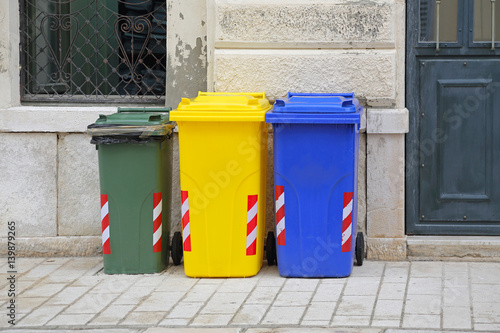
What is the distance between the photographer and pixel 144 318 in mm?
5273

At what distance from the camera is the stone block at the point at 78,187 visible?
7.11 meters

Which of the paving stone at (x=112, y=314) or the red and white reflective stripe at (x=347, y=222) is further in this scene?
the red and white reflective stripe at (x=347, y=222)

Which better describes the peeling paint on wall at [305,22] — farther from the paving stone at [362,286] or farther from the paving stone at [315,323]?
the paving stone at [315,323]

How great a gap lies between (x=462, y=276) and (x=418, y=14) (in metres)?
2.10

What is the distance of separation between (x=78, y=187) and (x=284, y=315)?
8.36 ft

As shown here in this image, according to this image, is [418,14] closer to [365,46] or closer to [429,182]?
[365,46]

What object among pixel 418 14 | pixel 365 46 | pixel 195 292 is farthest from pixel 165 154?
pixel 418 14

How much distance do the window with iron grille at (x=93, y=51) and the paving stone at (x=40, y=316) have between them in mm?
2310

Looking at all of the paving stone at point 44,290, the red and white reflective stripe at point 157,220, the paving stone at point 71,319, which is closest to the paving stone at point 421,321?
the paving stone at point 71,319

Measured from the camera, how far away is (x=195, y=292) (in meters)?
5.88

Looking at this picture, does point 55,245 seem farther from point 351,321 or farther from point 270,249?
point 351,321

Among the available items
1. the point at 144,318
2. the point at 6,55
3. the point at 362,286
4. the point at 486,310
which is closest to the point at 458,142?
the point at 362,286

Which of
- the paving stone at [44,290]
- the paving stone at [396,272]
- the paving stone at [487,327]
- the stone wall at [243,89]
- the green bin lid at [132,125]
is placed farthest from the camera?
the stone wall at [243,89]

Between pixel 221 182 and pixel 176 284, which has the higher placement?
pixel 221 182
